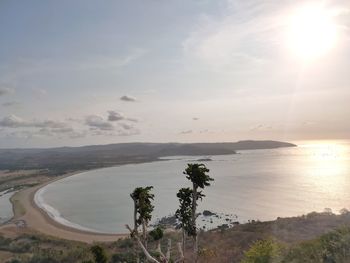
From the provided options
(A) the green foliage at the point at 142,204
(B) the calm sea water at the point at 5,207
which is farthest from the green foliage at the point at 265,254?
(B) the calm sea water at the point at 5,207

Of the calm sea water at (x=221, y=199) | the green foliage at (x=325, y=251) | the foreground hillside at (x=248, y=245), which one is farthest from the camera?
the calm sea water at (x=221, y=199)

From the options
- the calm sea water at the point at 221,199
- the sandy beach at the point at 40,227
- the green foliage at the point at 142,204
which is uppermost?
the green foliage at the point at 142,204

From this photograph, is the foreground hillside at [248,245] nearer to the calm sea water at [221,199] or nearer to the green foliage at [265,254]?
the green foliage at [265,254]

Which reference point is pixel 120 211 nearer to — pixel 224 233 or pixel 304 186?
pixel 224 233

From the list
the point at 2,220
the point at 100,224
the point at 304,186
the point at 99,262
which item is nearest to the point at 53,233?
the point at 100,224

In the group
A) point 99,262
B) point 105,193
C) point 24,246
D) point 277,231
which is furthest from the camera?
point 105,193

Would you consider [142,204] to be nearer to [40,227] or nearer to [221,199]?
[40,227]
